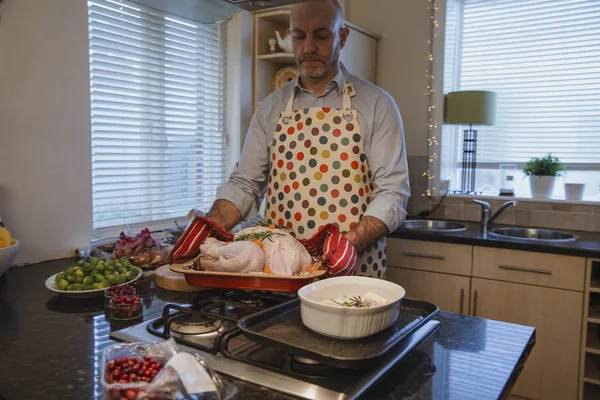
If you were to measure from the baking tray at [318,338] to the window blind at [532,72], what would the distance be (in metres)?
2.38

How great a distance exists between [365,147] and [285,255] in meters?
0.71

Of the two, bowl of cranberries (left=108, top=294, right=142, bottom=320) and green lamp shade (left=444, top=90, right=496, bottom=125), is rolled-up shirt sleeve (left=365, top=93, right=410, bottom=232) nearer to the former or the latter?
bowl of cranberries (left=108, top=294, right=142, bottom=320)

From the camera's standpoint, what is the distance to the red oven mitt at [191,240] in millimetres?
1375

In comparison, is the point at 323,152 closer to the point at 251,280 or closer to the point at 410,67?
the point at 251,280

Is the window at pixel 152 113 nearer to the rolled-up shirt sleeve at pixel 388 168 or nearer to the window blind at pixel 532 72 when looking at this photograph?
the rolled-up shirt sleeve at pixel 388 168

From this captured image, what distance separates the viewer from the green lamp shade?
2.96 meters


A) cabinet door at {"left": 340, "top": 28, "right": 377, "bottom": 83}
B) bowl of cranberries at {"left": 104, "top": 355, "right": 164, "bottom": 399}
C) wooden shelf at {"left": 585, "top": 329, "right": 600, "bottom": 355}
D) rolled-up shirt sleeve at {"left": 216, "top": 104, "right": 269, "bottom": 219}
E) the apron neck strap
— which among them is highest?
cabinet door at {"left": 340, "top": 28, "right": 377, "bottom": 83}

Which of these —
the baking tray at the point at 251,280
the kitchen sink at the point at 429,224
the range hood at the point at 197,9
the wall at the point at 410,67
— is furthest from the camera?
the wall at the point at 410,67

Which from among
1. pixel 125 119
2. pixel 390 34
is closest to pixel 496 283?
pixel 390 34

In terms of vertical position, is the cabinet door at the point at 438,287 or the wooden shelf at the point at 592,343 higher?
the cabinet door at the point at 438,287

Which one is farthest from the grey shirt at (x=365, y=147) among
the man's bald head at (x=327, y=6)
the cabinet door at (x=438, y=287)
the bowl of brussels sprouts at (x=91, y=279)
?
the cabinet door at (x=438, y=287)

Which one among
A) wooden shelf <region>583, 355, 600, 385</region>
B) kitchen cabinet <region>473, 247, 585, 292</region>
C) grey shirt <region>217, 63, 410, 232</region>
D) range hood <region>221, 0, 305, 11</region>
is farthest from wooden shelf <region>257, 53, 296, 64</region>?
wooden shelf <region>583, 355, 600, 385</region>

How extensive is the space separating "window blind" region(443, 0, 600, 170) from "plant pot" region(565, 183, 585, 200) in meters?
0.17

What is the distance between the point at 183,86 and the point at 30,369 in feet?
6.64
